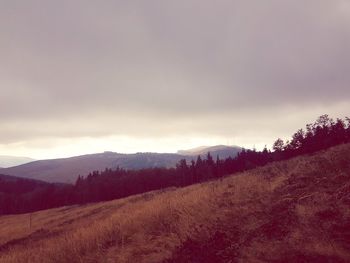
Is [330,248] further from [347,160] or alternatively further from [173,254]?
[347,160]

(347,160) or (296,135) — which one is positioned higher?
(296,135)

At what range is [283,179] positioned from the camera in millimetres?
12656

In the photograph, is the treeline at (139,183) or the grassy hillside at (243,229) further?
the treeline at (139,183)

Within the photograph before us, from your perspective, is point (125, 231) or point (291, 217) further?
point (125, 231)

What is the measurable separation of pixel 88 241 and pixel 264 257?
5534 millimetres

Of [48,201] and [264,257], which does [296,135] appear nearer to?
[264,257]

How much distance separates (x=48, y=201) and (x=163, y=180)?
42656 millimetres

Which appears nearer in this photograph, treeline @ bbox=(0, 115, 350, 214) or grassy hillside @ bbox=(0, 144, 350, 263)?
grassy hillside @ bbox=(0, 144, 350, 263)

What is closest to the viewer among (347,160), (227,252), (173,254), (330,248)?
(330,248)

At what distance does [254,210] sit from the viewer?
979cm

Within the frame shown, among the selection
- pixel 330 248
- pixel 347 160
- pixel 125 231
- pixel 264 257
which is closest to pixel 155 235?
pixel 125 231

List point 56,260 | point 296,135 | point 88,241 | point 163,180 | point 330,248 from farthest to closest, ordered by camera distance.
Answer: point 163,180 → point 296,135 → point 88,241 → point 56,260 → point 330,248

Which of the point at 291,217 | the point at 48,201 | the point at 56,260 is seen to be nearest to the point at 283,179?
the point at 291,217

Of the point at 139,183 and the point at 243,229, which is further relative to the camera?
the point at 139,183
